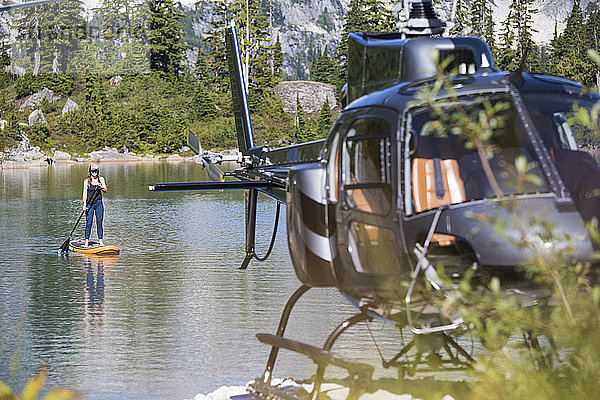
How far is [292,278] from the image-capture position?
11055 millimetres

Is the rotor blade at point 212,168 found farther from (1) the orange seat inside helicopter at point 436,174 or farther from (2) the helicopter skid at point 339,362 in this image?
(1) the orange seat inside helicopter at point 436,174

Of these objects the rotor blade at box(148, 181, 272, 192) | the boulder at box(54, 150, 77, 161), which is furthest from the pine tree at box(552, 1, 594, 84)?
the rotor blade at box(148, 181, 272, 192)

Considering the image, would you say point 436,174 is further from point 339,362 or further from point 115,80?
point 115,80

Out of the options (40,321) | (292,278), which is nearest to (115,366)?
(40,321)

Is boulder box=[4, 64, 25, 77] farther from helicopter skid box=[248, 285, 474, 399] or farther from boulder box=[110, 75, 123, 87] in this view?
helicopter skid box=[248, 285, 474, 399]

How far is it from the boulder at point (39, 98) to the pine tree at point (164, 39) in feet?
25.5

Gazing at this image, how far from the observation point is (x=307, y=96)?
60.6 m

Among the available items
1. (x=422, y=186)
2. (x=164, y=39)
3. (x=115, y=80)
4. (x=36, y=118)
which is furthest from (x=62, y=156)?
(x=422, y=186)

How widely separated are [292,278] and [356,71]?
621 centimetres

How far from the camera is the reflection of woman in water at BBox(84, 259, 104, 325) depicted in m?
8.71

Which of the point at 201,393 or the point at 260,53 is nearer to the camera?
the point at 201,393

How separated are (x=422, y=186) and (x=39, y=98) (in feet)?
203

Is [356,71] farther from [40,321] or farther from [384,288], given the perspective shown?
[40,321]

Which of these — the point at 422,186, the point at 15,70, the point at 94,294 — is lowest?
the point at 94,294
